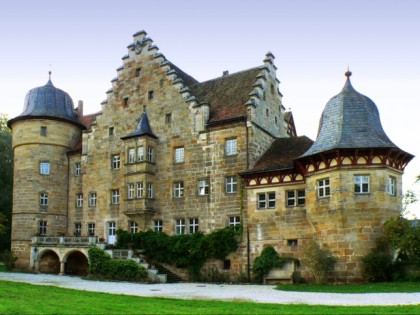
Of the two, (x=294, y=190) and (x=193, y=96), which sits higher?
(x=193, y=96)

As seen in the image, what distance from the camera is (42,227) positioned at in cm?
4059

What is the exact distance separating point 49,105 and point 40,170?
17.9 feet

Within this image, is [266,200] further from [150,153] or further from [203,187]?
[150,153]

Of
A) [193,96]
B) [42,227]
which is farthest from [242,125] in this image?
[42,227]

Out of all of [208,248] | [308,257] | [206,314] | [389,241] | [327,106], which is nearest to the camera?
[206,314]

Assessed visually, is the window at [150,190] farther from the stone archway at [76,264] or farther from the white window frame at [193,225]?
the stone archway at [76,264]

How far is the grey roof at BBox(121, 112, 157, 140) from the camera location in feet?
120

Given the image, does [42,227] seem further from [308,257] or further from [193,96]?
[308,257]

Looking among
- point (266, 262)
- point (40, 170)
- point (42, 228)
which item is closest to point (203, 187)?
point (266, 262)

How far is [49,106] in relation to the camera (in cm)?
4262

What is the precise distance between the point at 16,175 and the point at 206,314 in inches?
1229

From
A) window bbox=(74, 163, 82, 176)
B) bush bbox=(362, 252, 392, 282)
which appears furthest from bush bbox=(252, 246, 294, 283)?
window bbox=(74, 163, 82, 176)

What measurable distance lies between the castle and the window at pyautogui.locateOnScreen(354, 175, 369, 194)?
0.07 meters

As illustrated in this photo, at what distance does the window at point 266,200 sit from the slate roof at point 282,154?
154 cm
